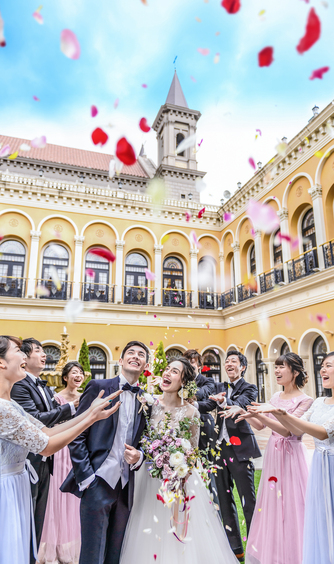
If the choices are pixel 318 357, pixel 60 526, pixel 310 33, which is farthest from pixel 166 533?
pixel 318 357

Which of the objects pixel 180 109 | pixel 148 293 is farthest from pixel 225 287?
pixel 180 109

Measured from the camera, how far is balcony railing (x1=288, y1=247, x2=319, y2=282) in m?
11.8

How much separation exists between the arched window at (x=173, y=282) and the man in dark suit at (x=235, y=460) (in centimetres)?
1247

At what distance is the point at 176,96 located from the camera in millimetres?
22625

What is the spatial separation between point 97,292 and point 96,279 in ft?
2.27

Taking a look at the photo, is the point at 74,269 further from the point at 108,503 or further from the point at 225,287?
the point at 108,503

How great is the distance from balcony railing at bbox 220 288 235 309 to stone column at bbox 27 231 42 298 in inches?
314

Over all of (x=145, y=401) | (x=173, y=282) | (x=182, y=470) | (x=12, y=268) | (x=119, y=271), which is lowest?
(x=182, y=470)

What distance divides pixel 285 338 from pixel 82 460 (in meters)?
11.1

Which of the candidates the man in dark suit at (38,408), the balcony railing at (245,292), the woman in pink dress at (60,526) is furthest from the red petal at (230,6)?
the balcony railing at (245,292)

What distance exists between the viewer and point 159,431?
2809 mm

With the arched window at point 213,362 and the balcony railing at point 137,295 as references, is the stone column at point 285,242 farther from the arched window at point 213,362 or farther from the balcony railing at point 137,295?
the balcony railing at point 137,295

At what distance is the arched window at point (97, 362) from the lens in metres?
15.5

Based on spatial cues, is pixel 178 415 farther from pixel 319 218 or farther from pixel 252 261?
pixel 252 261
